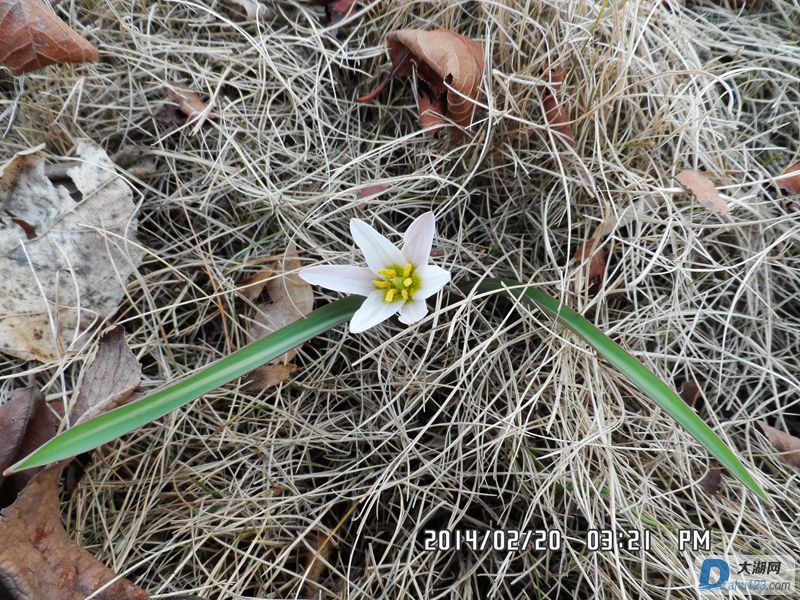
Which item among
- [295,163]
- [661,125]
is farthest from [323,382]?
[661,125]

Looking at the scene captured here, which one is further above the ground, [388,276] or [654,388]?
[388,276]

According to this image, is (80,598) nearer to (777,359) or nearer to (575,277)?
(575,277)

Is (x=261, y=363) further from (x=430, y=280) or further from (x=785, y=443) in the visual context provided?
(x=785, y=443)

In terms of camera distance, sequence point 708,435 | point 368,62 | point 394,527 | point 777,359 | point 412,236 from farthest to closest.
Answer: point 368,62 < point 777,359 < point 394,527 < point 412,236 < point 708,435

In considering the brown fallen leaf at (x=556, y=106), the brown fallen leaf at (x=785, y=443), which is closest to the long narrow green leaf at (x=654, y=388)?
the brown fallen leaf at (x=785, y=443)

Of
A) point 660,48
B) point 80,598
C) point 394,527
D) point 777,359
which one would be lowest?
point 777,359

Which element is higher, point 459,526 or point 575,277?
point 575,277

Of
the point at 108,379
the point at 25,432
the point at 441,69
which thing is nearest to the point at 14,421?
the point at 25,432
